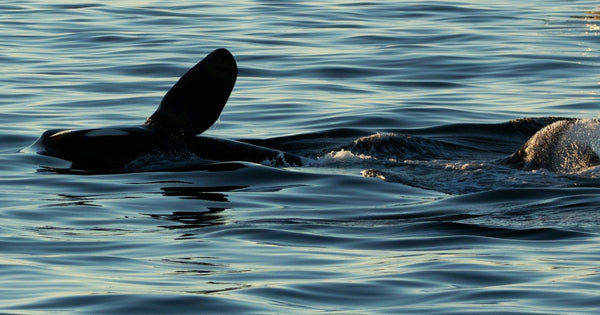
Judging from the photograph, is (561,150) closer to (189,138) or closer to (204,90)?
(204,90)

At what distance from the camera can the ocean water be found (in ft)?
21.6

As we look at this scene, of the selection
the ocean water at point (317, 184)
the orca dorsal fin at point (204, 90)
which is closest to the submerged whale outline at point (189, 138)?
the orca dorsal fin at point (204, 90)

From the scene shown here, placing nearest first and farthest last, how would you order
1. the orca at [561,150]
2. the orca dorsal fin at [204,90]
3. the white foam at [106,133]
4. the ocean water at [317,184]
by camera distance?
the ocean water at [317,184], the orca at [561,150], the orca dorsal fin at [204,90], the white foam at [106,133]

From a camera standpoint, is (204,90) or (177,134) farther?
(177,134)

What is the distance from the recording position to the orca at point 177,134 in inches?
416

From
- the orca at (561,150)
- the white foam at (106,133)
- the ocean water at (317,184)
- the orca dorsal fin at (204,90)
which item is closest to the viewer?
the ocean water at (317,184)

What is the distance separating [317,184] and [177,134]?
4.30ft

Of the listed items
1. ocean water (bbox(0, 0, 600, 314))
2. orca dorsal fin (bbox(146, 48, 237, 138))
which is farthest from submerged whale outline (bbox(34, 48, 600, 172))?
ocean water (bbox(0, 0, 600, 314))

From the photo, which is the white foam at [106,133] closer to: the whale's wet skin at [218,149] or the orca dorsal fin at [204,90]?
the whale's wet skin at [218,149]

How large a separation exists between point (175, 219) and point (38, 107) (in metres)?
6.18

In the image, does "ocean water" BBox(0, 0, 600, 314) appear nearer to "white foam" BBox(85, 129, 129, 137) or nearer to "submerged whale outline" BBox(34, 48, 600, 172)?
"submerged whale outline" BBox(34, 48, 600, 172)

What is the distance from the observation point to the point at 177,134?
1084cm

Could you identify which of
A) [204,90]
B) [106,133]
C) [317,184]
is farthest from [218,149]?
[317,184]

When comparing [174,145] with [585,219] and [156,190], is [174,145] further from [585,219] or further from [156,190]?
[585,219]
